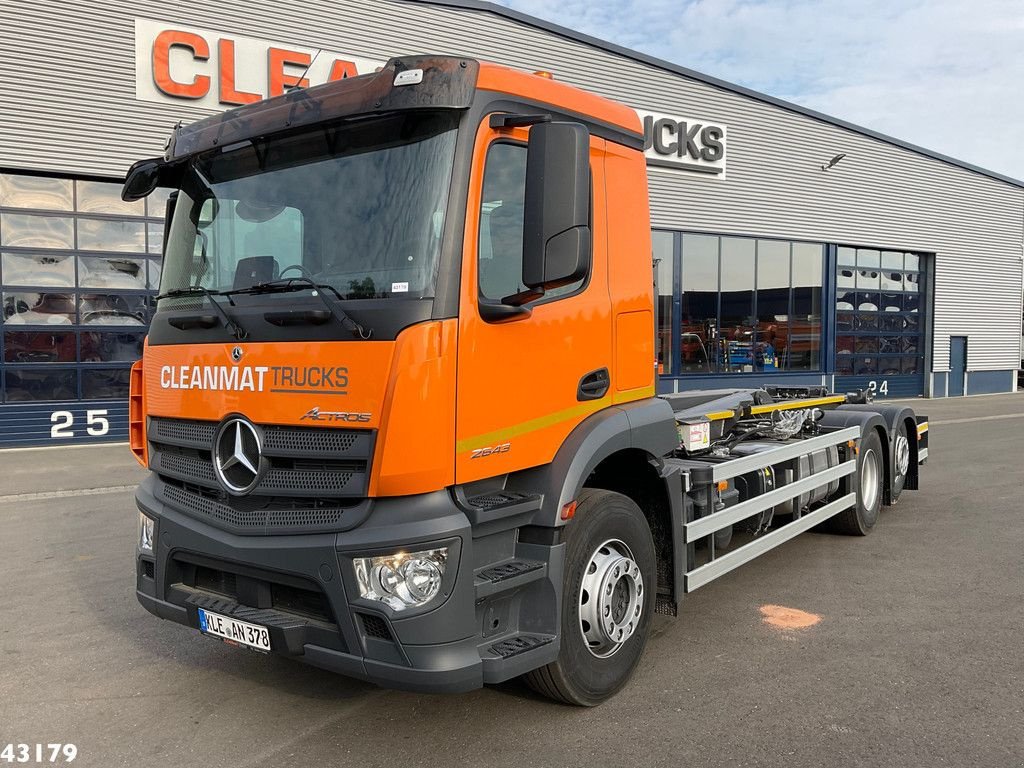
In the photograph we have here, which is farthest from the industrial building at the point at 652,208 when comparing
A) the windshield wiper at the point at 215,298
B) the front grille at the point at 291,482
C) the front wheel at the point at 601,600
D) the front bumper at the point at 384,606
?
the front grille at the point at 291,482

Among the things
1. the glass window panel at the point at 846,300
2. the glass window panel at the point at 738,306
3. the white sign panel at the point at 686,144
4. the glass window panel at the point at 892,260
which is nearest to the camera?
the white sign panel at the point at 686,144

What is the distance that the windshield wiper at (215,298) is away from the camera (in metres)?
3.25

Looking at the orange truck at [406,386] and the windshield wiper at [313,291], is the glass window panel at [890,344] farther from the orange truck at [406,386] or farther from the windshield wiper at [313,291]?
the windshield wiper at [313,291]

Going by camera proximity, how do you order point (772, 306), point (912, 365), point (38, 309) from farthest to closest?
point (912, 365)
point (772, 306)
point (38, 309)

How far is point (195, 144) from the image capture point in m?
3.70

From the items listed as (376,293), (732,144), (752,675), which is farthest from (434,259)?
(732,144)

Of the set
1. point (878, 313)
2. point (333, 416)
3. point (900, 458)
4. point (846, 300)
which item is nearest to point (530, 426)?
point (333, 416)

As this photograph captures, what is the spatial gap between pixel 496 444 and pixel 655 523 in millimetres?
1373

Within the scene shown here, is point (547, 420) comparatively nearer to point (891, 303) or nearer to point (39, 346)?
point (39, 346)

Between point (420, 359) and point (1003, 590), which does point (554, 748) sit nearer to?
point (420, 359)

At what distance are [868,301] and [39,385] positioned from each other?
21851 millimetres

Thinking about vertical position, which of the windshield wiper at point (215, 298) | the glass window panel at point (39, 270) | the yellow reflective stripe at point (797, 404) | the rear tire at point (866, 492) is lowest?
the rear tire at point (866, 492)

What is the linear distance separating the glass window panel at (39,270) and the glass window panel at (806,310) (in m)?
17.4

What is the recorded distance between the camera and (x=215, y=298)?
345cm
